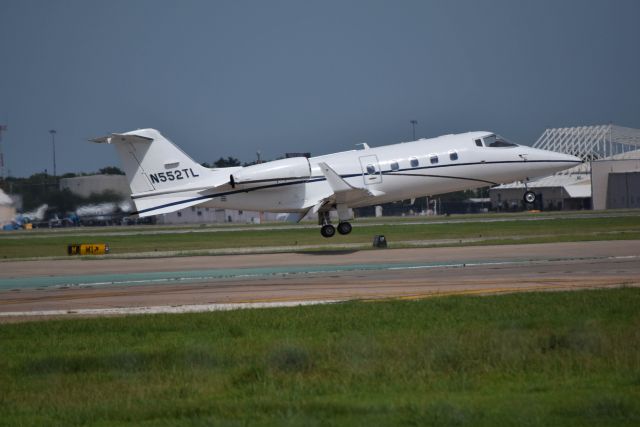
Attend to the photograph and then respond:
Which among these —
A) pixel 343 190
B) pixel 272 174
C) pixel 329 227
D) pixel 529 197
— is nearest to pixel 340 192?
pixel 343 190

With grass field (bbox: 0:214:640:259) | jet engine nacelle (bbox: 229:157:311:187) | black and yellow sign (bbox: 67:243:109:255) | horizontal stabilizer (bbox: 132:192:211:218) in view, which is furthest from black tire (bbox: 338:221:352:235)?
black and yellow sign (bbox: 67:243:109:255)

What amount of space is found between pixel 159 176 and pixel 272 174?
467cm

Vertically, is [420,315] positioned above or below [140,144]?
below

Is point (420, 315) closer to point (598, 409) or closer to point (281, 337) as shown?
point (281, 337)

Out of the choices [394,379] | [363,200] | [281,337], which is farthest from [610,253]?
[394,379]

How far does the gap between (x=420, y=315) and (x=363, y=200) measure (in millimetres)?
22707

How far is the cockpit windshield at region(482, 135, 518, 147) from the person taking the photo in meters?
42.6

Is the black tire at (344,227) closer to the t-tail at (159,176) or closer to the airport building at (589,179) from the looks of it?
the t-tail at (159,176)

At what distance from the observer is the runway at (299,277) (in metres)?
23.7

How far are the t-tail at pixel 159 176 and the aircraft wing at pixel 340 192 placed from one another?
426cm

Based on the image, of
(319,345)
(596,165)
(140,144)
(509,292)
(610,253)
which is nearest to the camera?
(319,345)

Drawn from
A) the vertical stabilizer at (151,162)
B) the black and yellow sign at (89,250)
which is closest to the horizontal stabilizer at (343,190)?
the vertical stabilizer at (151,162)

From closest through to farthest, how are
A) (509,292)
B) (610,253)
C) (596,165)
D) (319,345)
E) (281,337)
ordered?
(319,345) → (281,337) → (509,292) → (610,253) → (596,165)

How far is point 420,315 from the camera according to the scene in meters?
18.8
